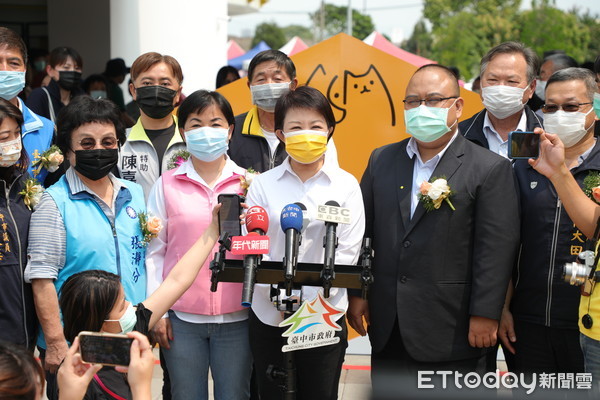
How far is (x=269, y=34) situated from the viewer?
77625mm

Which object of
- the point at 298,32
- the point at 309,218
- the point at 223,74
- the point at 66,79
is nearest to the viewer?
the point at 309,218

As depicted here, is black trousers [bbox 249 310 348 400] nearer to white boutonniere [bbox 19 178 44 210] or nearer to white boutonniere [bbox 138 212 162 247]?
white boutonniere [bbox 138 212 162 247]

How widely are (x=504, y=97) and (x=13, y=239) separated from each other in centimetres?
303

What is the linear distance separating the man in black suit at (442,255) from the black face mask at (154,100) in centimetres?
164

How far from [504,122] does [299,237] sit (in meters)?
2.19

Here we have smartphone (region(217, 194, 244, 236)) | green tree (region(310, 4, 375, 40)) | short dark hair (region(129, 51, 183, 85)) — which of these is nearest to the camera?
smartphone (region(217, 194, 244, 236))

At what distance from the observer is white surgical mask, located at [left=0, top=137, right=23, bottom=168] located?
361cm

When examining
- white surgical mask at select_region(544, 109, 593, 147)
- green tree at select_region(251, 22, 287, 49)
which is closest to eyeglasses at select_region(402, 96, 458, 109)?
white surgical mask at select_region(544, 109, 593, 147)

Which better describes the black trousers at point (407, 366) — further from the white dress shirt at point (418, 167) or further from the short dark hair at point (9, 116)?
the short dark hair at point (9, 116)

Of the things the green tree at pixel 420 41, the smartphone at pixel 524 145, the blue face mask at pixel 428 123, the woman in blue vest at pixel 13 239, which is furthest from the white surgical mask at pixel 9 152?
the green tree at pixel 420 41

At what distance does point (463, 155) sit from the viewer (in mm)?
3744

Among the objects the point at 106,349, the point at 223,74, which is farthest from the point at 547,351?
the point at 223,74

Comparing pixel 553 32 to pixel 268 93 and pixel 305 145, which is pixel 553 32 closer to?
pixel 268 93

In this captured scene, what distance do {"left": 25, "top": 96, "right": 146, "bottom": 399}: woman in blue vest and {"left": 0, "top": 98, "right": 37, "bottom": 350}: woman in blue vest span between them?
3.0 inches
